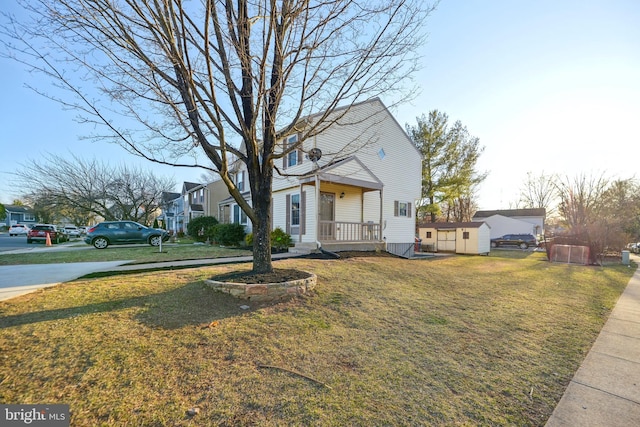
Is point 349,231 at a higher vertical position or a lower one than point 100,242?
higher

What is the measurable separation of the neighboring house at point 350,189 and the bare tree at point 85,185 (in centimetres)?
1761

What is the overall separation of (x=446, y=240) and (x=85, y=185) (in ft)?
106

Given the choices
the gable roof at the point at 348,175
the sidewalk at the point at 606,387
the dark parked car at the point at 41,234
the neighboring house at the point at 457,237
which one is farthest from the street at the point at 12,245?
the neighboring house at the point at 457,237

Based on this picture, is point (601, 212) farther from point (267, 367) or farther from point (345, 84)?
point (267, 367)

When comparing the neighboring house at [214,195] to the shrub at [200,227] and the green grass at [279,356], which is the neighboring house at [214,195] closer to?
the shrub at [200,227]

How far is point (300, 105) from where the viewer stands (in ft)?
18.3

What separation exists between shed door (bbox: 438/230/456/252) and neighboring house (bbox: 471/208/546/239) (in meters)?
19.3

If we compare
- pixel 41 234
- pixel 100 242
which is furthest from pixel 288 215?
pixel 41 234

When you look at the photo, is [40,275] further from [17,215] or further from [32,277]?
[17,215]

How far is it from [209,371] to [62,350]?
1.59 metres

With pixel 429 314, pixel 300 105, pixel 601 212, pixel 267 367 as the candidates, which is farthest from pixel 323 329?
pixel 601 212

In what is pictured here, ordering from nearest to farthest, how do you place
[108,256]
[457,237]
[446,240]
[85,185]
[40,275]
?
[40,275], [108,256], [457,237], [446,240], [85,185]

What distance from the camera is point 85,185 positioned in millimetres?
26328

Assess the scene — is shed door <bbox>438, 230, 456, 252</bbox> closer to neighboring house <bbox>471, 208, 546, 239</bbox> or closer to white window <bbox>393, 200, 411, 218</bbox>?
white window <bbox>393, 200, 411, 218</bbox>
